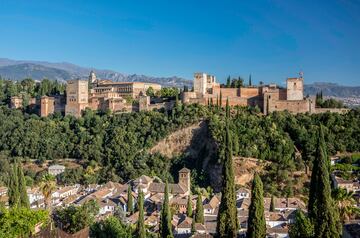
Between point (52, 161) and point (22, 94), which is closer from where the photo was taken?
point (52, 161)

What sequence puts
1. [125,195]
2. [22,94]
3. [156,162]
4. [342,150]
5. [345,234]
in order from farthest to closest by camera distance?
1. [22,94]
2. [156,162]
3. [342,150]
4. [125,195]
5. [345,234]

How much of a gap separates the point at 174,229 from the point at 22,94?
169ft

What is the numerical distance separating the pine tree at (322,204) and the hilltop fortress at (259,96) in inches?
1678

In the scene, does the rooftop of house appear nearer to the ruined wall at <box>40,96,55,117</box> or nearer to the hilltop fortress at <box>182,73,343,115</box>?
the ruined wall at <box>40,96,55,117</box>

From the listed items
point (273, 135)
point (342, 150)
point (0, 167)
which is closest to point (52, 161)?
point (0, 167)

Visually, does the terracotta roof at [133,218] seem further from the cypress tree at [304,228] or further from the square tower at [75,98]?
the square tower at [75,98]

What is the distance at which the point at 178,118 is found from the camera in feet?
213

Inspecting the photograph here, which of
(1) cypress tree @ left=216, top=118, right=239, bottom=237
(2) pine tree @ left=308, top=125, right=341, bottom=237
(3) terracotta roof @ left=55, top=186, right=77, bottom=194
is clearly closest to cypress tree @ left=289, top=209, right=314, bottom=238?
(2) pine tree @ left=308, top=125, right=341, bottom=237

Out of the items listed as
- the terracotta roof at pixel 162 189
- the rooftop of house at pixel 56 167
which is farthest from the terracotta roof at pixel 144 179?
the rooftop of house at pixel 56 167

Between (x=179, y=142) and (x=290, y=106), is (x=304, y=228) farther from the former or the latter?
(x=290, y=106)

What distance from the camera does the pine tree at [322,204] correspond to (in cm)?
2016

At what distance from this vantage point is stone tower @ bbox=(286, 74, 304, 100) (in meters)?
64.8

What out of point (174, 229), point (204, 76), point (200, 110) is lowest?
point (174, 229)

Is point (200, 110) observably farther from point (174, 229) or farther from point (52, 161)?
point (174, 229)
